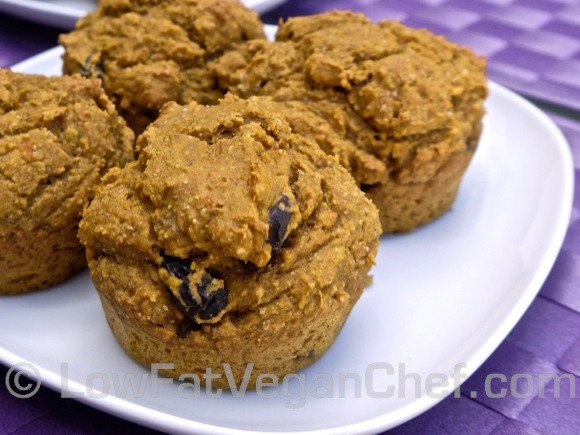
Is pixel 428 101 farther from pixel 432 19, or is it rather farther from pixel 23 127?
pixel 432 19

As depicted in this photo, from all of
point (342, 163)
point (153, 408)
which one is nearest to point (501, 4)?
point (342, 163)

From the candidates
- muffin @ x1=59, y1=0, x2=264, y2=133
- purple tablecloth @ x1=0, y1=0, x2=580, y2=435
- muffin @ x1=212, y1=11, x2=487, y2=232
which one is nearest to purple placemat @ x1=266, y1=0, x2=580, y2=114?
purple tablecloth @ x1=0, y1=0, x2=580, y2=435

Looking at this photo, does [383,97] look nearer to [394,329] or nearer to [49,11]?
[394,329]

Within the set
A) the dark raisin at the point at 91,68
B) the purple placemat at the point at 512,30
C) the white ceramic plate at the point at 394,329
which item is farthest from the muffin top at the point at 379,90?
the purple placemat at the point at 512,30

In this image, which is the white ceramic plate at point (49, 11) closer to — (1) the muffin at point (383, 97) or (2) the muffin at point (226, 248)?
(1) the muffin at point (383, 97)
